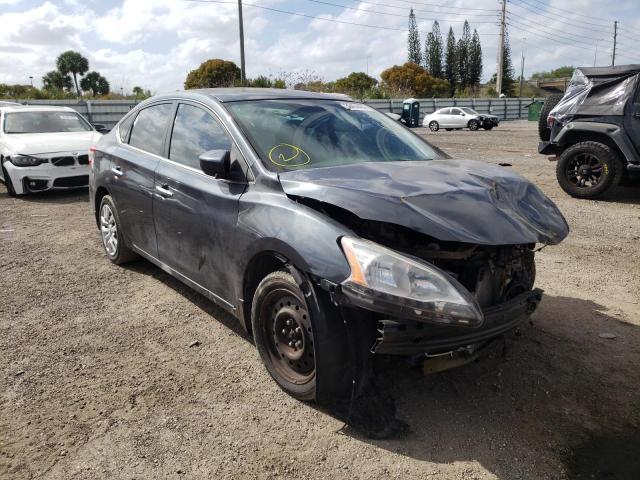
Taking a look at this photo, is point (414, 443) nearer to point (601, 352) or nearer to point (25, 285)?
point (601, 352)

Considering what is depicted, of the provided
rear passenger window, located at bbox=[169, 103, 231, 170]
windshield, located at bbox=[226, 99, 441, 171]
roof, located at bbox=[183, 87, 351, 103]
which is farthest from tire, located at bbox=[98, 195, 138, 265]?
windshield, located at bbox=[226, 99, 441, 171]

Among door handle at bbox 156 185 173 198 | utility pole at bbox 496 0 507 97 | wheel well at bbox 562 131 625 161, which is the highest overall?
utility pole at bbox 496 0 507 97

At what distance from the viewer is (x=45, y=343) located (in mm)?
3684

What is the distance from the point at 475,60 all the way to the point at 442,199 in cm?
9724

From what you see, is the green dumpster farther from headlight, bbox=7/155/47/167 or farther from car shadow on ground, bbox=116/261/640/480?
car shadow on ground, bbox=116/261/640/480

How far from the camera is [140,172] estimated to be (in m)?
4.23

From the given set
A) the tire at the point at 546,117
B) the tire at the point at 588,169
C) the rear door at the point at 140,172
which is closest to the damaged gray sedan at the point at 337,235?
the rear door at the point at 140,172

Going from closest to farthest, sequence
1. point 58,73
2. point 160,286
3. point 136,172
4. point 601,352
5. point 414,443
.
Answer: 1. point 414,443
2. point 601,352
3. point 136,172
4. point 160,286
5. point 58,73

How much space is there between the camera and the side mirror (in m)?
3.10

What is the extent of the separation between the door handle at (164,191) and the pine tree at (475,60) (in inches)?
3723

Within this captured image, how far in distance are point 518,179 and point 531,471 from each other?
5.56 ft

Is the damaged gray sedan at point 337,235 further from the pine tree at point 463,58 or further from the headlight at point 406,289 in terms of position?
the pine tree at point 463,58

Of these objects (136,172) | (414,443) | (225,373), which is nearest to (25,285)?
(136,172)

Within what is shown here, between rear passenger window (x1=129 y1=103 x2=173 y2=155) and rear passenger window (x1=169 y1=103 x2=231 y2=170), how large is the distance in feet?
0.65
